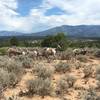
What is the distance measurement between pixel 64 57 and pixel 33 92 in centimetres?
1136

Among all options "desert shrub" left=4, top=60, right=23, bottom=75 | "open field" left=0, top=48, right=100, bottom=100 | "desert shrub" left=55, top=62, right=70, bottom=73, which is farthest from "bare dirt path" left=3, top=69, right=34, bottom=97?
"desert shrub" left=55, top=62, right=70, bottom=73

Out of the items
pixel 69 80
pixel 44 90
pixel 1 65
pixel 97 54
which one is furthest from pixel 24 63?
pixel 97 54

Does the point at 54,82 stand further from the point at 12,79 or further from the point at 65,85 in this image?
the point at 12,79

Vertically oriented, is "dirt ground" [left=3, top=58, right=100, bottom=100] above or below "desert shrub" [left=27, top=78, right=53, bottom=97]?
below

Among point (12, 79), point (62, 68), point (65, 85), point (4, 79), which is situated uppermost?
point (4, 79)

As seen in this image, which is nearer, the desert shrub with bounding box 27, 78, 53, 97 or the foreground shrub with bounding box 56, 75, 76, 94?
the desert shrub with bounding box 27, 78, 53, 97

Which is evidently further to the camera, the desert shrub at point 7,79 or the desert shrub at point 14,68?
the desert shrub at point 14,68

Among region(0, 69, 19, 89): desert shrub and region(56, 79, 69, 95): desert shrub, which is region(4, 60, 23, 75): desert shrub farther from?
region(56, 79, 69, 95): desert shrub

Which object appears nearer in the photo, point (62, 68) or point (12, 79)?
point (12, 79)

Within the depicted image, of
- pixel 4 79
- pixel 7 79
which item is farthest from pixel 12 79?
pixel 4 79

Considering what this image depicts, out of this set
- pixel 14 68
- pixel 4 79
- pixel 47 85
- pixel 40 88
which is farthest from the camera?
pixel 14 68

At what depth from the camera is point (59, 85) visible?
12156 mm

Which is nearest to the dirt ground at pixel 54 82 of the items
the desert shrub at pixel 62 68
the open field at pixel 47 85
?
the open field at pixel 47 85

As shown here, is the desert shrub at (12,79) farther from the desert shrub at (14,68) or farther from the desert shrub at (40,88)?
the desert shrub at (14,68)
